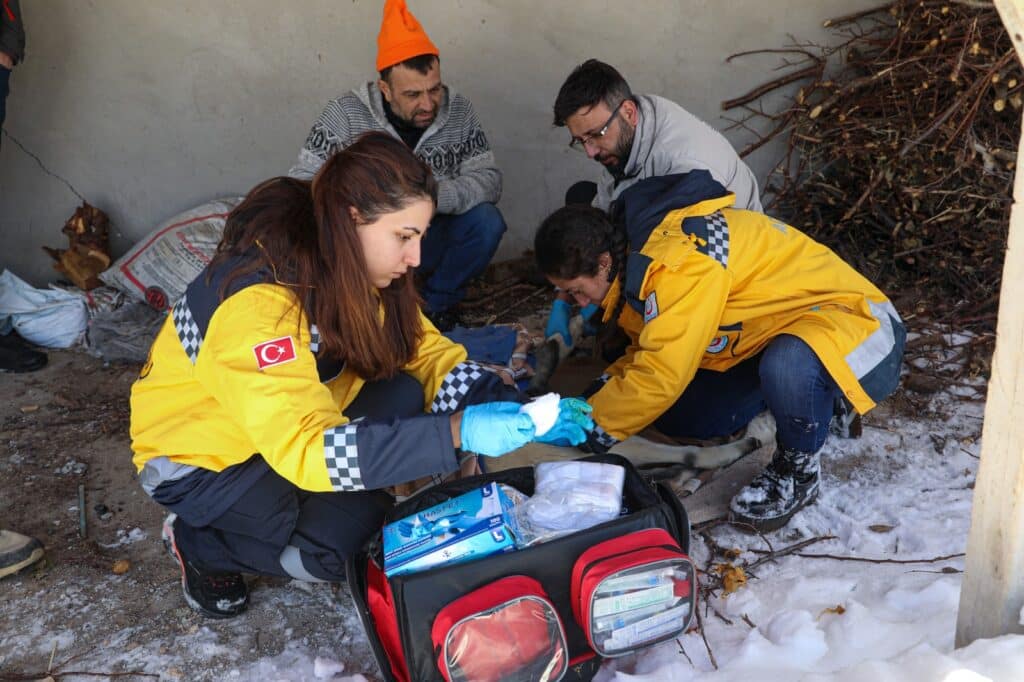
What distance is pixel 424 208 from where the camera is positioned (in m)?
1.75

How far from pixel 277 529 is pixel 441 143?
6.34 ft

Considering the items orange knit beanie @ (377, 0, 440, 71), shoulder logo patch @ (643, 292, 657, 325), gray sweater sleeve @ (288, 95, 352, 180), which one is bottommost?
shoulder logo patch @ (643, 292, 657, 325)

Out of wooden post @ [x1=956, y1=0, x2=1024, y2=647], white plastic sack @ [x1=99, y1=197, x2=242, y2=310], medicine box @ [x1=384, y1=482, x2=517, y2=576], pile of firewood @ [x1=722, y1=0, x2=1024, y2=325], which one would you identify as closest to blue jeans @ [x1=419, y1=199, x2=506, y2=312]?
white plastic sack @ [x1=99, y1=197, x2=242, y2=310]

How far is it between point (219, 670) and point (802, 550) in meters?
1.35

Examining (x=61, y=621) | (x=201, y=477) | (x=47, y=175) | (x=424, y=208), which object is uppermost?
(x=424, y=208)

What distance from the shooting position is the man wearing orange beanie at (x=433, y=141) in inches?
126

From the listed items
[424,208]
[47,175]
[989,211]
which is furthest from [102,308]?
[989,211]

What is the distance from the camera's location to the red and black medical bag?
154 cm

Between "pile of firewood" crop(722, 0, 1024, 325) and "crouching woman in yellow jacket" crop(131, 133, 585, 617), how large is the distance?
89.8 inches

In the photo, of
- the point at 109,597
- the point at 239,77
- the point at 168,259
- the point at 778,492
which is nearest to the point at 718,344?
the point at 778,492

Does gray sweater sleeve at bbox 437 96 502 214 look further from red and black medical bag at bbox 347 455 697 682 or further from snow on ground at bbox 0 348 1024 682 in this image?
red and black medical bag at bbox 347 455 697 682

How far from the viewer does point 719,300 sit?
2184 millimetres

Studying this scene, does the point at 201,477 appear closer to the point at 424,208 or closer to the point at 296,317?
the point at 296,317

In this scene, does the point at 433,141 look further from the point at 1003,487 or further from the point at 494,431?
the point at 1003,487
